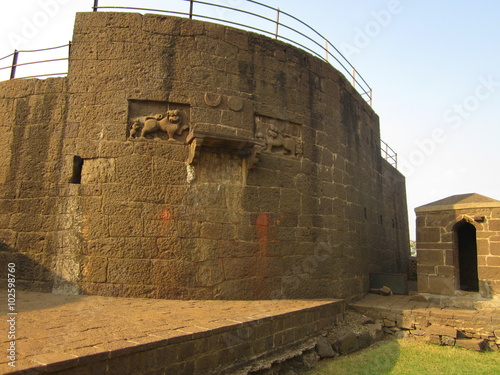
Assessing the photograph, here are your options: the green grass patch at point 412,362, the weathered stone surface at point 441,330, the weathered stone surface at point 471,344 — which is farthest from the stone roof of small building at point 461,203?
the green grass patch at point 412,362

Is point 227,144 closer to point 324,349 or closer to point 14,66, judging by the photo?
point 324,349

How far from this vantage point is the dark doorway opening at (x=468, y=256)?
29.0 ft

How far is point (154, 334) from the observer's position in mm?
3561

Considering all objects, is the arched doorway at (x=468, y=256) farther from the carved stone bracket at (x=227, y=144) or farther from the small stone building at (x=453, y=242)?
the carved stone bracket at (x=227, y=144)

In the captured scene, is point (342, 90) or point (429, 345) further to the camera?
point (342, 90)

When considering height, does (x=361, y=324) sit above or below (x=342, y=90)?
below

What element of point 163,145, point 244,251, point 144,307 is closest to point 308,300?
point 244,251

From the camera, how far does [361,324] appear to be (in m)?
6.54

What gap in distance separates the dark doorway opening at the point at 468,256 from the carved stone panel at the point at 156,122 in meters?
6.65

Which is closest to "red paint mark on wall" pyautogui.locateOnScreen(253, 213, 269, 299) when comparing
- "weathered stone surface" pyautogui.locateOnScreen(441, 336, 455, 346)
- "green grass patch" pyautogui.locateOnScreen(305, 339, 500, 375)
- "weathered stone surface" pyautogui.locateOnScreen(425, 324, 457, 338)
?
"green grass patch" pyautogui.locateOnScreen(305, 339, 500, 375)

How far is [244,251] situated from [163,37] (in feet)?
11.6

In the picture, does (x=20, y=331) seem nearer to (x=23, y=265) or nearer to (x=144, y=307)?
(x=144, y=307)

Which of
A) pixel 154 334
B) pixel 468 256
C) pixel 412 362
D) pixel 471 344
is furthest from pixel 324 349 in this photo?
pixel 468 256

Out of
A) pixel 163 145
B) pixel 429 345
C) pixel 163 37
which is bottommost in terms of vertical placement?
pixel 429 345
